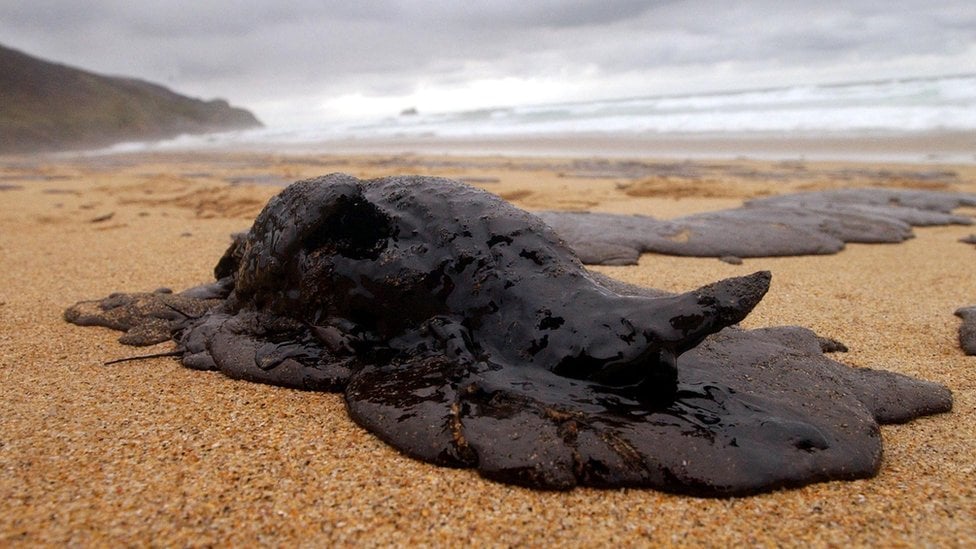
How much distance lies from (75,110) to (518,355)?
54494mm

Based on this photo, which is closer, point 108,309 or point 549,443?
point 549,443

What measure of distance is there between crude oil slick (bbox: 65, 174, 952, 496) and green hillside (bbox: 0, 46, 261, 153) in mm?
39662

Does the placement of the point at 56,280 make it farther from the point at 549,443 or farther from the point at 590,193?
the point at 590,193

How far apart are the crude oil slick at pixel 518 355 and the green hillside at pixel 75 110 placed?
3966 centimetres

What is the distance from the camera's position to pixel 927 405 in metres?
2.39

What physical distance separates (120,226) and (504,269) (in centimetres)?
639

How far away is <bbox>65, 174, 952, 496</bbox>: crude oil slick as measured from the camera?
1921 millimetres

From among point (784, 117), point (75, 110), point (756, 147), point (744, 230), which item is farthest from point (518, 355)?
point (75, 110)

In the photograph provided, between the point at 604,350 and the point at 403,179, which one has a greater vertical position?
the point at 403,179

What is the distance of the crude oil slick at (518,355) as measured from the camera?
1.92m

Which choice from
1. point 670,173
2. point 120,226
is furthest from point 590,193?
point 120,226

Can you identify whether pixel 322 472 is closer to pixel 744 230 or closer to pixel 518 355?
pixel 518 355

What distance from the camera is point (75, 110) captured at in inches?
1802

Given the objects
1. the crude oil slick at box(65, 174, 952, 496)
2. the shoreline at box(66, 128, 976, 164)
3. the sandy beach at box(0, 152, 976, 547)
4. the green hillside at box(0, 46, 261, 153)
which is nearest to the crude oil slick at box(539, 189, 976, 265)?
the sandy beach at box(0, 152, 976, 547)
